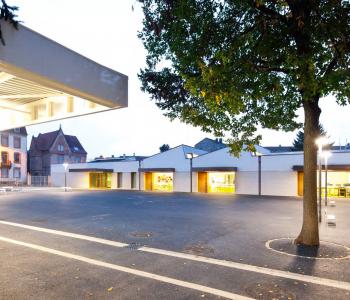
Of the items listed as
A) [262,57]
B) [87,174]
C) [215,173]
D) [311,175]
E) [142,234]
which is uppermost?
[262,57]

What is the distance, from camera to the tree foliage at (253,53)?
7672mm

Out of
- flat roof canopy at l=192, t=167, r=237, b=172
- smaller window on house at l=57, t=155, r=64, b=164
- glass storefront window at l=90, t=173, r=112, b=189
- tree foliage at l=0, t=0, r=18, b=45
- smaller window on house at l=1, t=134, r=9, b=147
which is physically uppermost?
smaller window on house at l=1, t=134, r=9, b=147

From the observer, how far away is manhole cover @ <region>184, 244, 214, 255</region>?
822 centimetres

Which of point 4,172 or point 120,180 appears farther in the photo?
point 4,172

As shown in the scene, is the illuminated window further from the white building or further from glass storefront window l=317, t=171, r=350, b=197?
glass storefront window l=317, t=171, r=350, b=197

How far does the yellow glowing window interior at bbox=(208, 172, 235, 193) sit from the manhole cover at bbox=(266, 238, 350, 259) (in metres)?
23.7

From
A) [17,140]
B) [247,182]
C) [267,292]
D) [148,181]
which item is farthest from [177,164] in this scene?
[17,140]

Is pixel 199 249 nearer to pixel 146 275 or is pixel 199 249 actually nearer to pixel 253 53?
pixel 146 275

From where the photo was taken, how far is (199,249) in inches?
336

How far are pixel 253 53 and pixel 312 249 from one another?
571 centimetres

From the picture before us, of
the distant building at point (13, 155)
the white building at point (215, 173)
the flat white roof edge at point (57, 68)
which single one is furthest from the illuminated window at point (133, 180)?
the flat white roof edge at point (57, 68)

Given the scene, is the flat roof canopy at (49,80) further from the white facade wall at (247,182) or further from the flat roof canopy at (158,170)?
the flat roof canopy at (158,170)

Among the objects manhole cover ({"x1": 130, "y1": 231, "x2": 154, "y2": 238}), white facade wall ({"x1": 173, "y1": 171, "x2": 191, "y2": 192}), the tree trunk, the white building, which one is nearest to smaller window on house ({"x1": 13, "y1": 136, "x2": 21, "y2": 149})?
the white building

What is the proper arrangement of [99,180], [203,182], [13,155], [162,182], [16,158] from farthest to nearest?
1. [16,158]
2. [13,155]
3. [99,180]
4. [162,182]
5. [203,182]
